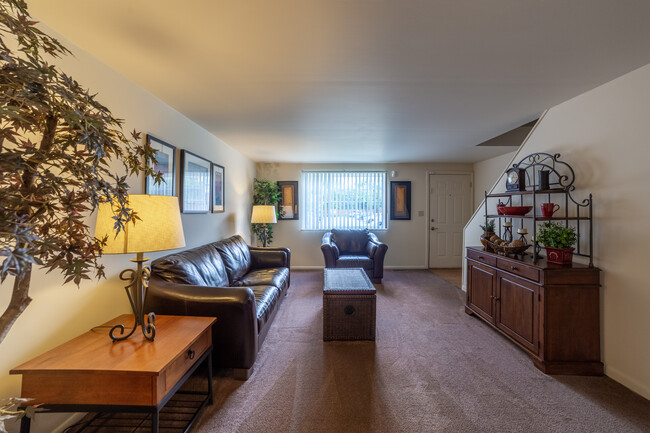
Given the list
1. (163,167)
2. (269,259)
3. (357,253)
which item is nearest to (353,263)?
(357,253)

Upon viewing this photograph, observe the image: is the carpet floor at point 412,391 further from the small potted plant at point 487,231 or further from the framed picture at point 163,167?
the framed picture at point 163,167

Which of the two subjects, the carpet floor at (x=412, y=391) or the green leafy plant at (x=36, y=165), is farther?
the carpet floor at (x=412, y=391)

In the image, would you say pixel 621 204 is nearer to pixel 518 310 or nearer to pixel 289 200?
pixel 518 310

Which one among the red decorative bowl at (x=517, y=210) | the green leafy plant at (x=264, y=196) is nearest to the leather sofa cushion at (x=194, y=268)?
the green leafy plant at (x=264, y=196)

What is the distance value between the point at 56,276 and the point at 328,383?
1.84 metres

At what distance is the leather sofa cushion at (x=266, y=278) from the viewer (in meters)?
3.00

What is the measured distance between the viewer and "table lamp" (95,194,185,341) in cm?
135

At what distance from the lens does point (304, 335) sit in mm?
2678

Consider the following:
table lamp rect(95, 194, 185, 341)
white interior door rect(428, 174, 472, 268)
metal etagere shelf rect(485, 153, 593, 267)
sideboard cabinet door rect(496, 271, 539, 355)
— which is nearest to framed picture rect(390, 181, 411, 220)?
white interior door rect(428, 174, 472, 268)

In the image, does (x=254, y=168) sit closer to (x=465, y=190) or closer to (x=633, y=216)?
(x=465, y=190)

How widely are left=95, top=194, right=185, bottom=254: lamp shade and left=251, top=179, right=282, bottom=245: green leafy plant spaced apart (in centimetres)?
371

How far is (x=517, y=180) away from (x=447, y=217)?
9.77ft

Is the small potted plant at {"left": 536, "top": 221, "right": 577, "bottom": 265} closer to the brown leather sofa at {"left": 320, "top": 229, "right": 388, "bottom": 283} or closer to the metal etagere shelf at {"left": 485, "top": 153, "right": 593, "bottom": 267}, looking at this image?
the metal etagere shelf at {"left": 485, "top": 153, "right": 593, "bottom": 267}

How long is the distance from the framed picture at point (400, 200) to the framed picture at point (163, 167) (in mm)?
4181
